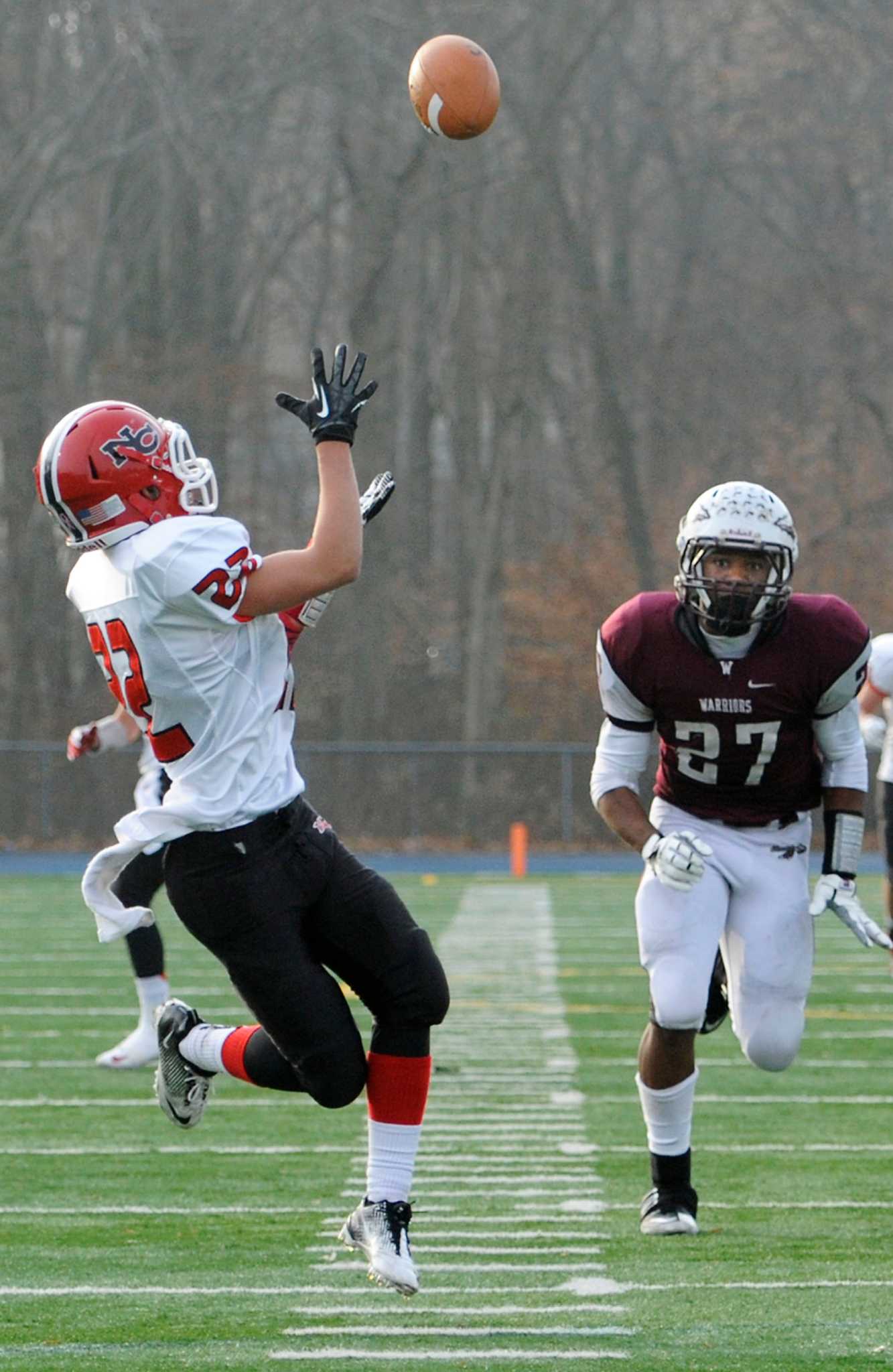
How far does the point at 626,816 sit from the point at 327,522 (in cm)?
135

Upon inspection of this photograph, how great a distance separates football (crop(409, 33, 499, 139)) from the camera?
20.1 feet

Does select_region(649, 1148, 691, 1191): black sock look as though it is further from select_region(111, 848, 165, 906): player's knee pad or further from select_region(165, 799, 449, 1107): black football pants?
select_region(111, 848, 165, 906): player's knee pad

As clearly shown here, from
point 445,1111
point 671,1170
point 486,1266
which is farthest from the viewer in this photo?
point 445,1111

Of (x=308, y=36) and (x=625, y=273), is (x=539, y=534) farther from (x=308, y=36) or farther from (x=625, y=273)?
(x=308, y=36)

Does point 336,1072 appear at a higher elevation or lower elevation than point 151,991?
higher

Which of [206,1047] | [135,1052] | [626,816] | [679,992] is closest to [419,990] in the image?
[206,1047]

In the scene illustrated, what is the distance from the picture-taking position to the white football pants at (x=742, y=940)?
15.6 feet

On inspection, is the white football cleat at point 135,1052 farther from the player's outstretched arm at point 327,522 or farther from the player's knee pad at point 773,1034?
the player's outstretched arm at point 327,522

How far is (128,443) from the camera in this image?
399 centimetres

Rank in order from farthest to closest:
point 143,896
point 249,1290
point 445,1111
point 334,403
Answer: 1. point 143,896
2. point 445,1111
3. point 249,1290
4. point 334,403

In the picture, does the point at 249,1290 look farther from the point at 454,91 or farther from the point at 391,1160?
the point at 454,91

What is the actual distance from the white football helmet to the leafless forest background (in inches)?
643

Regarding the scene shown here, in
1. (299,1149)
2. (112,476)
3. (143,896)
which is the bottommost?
(299,1149)

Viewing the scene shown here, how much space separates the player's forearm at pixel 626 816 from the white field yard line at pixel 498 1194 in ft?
2.91
